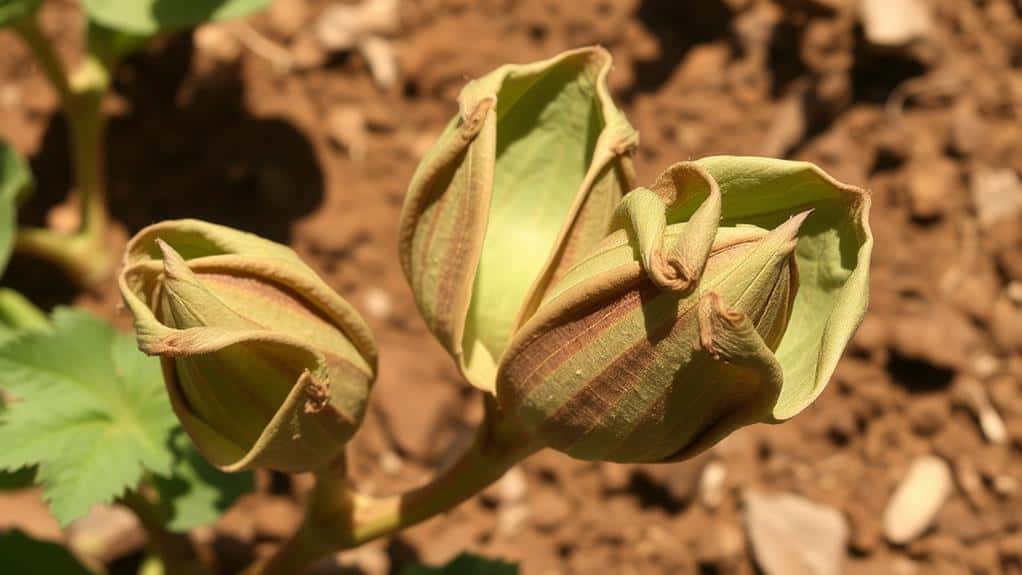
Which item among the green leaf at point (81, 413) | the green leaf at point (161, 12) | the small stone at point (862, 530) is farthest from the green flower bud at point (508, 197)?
the small stone at point (862, 530)

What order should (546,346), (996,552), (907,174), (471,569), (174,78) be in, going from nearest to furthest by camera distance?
(546,346) < (471,569) < (996,552) < (907,174) < (174,78)

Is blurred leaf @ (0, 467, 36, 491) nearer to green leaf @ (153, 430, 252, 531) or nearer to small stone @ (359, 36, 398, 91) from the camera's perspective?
Result: green leaf @ (153, 430, 252, 531)

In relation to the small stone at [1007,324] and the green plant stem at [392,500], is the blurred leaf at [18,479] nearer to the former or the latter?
the green plant stem at [392,500]

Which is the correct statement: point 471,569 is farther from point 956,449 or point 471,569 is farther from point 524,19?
point 524,19

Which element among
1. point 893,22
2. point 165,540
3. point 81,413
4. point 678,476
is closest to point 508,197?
point 81,413

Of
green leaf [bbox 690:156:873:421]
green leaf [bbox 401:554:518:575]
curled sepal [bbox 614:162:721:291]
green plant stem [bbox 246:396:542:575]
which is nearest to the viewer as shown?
curled sepal [bbox 614:162:721:291]

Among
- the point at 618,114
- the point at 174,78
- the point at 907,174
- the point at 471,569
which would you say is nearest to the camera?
the point at 618,114

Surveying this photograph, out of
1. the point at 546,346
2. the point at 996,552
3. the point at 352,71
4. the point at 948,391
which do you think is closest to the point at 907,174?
the point at 948,391

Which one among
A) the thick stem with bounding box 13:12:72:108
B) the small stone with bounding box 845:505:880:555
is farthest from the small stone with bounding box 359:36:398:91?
the small stone with bounding box 845:505:880:555
